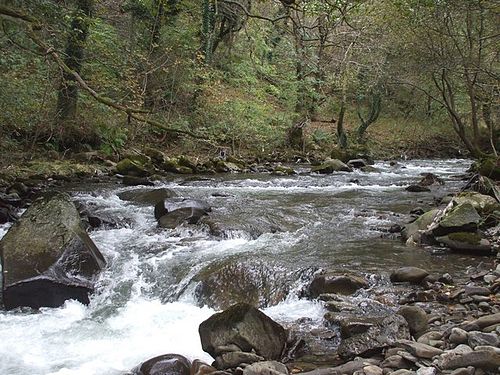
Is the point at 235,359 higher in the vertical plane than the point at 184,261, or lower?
higher

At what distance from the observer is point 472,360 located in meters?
3.30

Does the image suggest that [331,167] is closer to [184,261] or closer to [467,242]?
[467,242]

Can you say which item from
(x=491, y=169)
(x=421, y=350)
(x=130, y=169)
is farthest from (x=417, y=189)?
(x=421, y=350)


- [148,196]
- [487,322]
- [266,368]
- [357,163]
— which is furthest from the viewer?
[357,163]

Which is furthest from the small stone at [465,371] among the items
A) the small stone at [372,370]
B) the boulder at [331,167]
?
the boulder at [331,167]

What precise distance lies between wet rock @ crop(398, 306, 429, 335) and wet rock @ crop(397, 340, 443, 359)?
585 millimetres

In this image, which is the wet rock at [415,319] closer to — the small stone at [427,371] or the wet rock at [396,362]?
the wet rock at [396,362]

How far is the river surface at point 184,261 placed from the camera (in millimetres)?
4781

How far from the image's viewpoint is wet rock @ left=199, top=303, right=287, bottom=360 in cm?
438

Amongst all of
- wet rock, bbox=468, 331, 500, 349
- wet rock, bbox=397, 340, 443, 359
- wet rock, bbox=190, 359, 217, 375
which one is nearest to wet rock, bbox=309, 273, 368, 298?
wet rock, bbox=397, 340, 443, 359

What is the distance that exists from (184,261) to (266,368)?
333 centimetres

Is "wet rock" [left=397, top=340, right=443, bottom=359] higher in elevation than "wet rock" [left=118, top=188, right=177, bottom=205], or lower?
higher

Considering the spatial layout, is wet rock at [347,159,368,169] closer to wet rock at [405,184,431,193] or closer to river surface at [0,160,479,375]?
wet rock at [405,184,431,193]

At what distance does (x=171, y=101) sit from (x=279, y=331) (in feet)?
48.8
